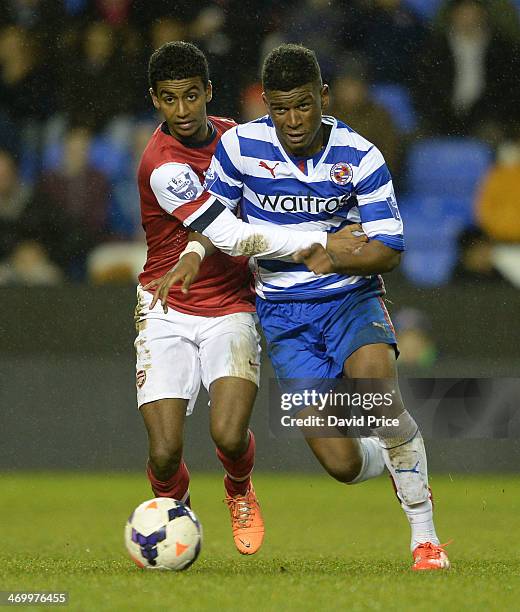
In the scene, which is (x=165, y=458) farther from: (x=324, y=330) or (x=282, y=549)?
(x=282, y=549)

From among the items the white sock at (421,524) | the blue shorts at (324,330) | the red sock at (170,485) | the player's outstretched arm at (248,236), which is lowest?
the white sock at (421,524)

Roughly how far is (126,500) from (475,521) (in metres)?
2.30

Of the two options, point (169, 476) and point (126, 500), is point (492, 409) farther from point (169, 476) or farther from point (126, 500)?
point (169, 476)

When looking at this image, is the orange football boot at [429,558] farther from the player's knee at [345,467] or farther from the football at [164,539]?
the football at [164,539]

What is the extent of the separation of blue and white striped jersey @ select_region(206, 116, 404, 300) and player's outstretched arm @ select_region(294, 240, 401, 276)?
5 centimetres

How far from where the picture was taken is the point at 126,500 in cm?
873

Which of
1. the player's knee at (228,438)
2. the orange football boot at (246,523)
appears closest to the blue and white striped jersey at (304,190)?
the player's knee at (228,438)

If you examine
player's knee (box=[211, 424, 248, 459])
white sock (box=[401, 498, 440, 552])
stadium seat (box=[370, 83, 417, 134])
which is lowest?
white sock (box=[401, 498, 440, 552])

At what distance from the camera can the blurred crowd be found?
1012cm

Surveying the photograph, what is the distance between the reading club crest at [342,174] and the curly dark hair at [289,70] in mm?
347

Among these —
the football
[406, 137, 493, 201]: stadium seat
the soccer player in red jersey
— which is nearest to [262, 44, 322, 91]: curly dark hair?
the soccer player in red jersey

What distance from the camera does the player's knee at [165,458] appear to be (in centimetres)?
559

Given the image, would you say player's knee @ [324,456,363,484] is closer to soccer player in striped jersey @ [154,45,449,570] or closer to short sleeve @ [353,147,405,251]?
soccer player in striped jersey @ [154,45,449,570]

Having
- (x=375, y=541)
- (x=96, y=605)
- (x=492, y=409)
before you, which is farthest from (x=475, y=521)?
(x=96, y=605)
